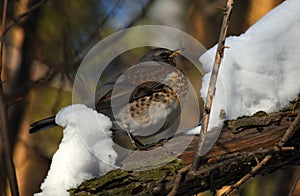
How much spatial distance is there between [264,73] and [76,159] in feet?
3.49

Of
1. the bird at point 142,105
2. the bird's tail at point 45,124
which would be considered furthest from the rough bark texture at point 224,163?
the bird's tail at point 45,124

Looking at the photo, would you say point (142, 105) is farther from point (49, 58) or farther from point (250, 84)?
point (49, 58)

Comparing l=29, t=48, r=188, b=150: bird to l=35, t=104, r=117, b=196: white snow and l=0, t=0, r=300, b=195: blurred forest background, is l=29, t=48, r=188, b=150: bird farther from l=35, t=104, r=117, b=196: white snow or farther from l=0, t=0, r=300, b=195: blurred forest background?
l=0, t=0, r=300, b=195: blurred forest background

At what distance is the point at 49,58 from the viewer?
5.75 m

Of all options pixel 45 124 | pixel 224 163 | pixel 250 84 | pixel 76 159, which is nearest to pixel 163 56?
pixel 45 124

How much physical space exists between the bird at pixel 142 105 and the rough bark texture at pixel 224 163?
28.8 inches

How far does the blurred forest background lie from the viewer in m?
5.54

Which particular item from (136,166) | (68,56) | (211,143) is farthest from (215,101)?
(68,56)

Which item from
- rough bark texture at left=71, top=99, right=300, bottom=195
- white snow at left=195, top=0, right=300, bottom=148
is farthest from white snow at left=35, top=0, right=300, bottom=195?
rough bark texture at left=71, top=99, right=300, bottom=195

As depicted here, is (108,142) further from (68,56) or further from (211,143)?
(68,56)

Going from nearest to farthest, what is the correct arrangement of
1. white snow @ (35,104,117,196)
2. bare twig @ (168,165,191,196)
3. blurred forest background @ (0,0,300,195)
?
1. bare twig @ (168,165,191,196)
2. white snow @ (35,104,117,196)
3. blurred forest background @ (0,0,300,195)

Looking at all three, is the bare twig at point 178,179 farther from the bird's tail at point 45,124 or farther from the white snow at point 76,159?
the bird's tail at point 45,124

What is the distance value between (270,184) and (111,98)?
2.54 m

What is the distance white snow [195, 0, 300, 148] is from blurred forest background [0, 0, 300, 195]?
2567mm
